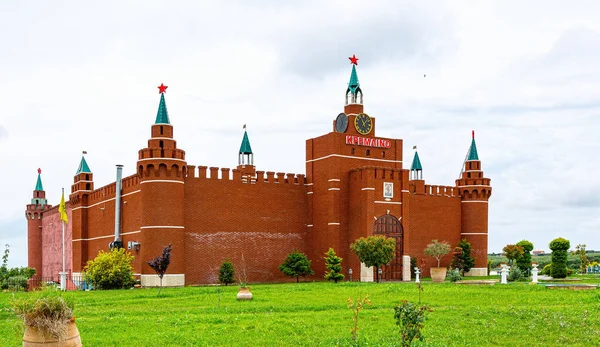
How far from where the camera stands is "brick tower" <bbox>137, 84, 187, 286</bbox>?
4328 centimetres

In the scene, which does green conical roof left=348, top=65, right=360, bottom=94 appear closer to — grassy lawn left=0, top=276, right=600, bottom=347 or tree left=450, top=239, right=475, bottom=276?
tree left=450, top=239, right=475, bottom=276

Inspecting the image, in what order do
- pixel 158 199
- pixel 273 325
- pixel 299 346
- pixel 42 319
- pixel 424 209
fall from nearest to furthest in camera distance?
pixel 42 319, pixel 299 346, pixel 273 325, pixel 158 199, pixel 424 209

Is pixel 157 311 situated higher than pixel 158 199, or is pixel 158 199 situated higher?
pixel 158 199

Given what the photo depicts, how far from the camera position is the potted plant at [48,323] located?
39.5ft

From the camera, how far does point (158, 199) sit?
142 ft

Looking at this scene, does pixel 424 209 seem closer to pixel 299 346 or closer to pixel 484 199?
pixel 484 199

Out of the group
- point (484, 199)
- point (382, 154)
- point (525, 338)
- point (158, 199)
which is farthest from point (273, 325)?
point (484, 199)

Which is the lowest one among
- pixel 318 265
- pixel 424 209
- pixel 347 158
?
pixel 318 265

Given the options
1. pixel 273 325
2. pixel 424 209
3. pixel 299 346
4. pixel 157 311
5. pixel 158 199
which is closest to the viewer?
pixel 299 346

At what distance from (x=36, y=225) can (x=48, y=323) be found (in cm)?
6588

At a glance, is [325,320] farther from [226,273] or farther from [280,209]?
[280,209]

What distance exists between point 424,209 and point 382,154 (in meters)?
6.64

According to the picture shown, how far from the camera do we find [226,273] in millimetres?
45750

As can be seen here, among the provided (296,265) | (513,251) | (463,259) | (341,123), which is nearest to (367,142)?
(341,123)
